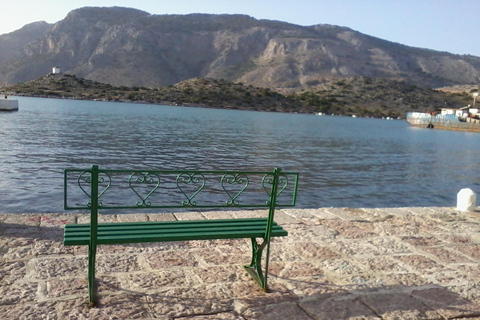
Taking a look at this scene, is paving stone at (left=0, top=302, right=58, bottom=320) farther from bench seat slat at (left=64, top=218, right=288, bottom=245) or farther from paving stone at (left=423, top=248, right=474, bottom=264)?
paving stone at (left=423, top=248, right=474, bottom=264)

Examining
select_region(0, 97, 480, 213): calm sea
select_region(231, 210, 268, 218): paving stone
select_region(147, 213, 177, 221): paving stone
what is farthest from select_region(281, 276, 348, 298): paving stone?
select_region(0, 97, 480, 213): calm sea

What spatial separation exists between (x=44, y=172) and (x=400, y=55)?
17410 centimetres

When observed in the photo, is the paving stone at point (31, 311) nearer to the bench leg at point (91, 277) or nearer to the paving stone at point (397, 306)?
the bench leg at point (91, 277)

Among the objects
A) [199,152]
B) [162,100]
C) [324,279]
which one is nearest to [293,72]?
[162,100]

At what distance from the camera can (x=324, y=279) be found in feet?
13.5

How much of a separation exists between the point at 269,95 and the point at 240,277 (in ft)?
305

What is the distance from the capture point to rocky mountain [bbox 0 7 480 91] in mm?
129500

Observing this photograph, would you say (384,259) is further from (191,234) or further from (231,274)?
(191,234)

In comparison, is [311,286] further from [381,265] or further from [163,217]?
[163,217]

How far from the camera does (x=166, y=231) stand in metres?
3.60

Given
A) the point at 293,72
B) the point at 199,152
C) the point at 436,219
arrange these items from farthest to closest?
the point at 293,72
the point at 199,152
the point at 436,219

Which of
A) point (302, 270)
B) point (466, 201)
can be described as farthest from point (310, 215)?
point (466, 201)

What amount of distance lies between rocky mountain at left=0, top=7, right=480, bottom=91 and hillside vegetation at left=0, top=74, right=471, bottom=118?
1621 cm

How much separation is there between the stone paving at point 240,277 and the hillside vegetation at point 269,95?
3327 inches
